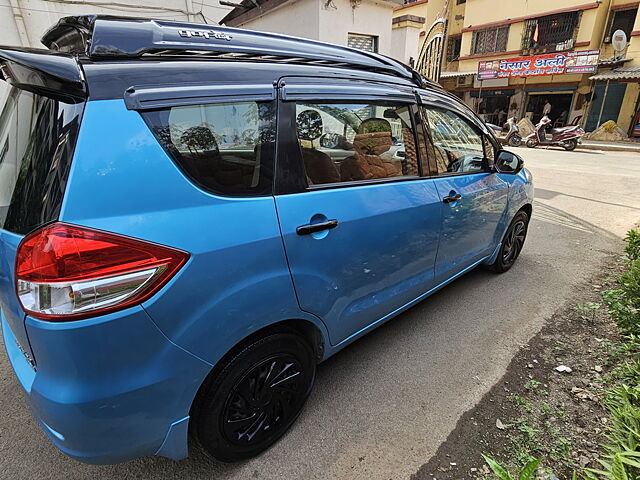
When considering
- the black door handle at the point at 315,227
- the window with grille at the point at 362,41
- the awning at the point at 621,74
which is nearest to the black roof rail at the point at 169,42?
the black door handle at the point at 315,227

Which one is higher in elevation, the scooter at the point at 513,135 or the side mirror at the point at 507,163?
the side mirror at the point at 507,163

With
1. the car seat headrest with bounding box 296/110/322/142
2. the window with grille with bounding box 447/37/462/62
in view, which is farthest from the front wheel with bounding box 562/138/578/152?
the car seat headrest with bounding box 296/110/322/142

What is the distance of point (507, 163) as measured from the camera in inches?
125

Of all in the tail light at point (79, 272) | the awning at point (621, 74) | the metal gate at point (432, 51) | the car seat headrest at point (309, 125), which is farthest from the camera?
the awning at point (621, 74)

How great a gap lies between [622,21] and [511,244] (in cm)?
2120

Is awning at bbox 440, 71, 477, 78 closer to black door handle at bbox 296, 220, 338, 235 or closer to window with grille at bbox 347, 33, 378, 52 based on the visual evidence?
window with grille at bbox 347, 33, 378, 52

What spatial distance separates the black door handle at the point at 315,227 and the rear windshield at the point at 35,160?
2.91ft

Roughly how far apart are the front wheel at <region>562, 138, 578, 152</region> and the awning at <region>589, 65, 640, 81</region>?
428 cm

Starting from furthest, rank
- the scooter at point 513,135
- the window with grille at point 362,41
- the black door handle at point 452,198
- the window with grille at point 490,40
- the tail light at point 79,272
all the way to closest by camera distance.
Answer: the window with grille at point 490,40, the scooter at point 513,135, the window with grille at point 362,41, the black door handle at point 452,198, the tail light at point 79,272

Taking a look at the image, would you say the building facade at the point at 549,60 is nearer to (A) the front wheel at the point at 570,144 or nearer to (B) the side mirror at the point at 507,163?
(A) the front wheel at the point at 570,144

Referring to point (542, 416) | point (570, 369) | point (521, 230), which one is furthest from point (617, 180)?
point (542, 416)

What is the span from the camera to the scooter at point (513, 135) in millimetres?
16109

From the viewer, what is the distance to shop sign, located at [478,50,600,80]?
54.9 ft

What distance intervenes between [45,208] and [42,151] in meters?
0.24
